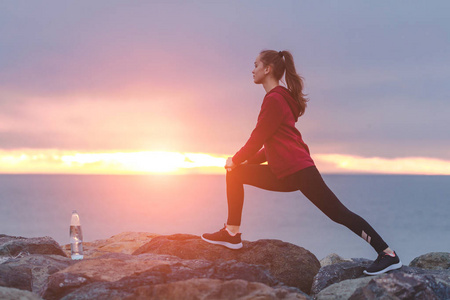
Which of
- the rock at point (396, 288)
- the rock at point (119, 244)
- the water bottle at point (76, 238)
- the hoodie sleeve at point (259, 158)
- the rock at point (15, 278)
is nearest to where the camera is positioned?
the rock at point (396, 288)

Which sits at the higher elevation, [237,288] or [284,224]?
[237,288]

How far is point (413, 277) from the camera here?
4660 mm

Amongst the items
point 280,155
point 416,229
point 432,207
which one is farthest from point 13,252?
point 432,207

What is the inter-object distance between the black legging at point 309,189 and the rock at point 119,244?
3156 millimetres

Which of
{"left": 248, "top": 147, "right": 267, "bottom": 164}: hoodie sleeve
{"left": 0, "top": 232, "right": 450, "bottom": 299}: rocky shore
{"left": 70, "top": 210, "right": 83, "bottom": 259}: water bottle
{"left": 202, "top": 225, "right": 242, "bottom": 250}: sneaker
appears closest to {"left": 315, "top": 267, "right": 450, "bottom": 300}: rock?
{"left": 0, "top": 232, "right": 450, "bottom": 299}: rocky shore

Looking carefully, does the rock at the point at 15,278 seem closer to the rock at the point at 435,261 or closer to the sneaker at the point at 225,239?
the sneaker at the point at 225,239

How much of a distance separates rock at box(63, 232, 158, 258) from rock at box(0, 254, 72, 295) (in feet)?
6.76

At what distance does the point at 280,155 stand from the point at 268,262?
1734 millimetres

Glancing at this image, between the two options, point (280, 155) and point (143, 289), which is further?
point (280, 155)

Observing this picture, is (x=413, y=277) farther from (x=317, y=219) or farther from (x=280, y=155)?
(x=317, y=219)

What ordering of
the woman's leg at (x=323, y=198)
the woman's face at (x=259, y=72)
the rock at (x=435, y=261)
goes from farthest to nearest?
the rock at (x=435, y=261) < the woman's face at (x=259, y=72) < the woman's leg at (x=323, y=198)

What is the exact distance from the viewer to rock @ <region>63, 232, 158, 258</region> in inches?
346

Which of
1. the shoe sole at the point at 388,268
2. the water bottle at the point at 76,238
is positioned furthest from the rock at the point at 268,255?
the water bottle at the point at 76,238

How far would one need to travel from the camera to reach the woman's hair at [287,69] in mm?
6160
